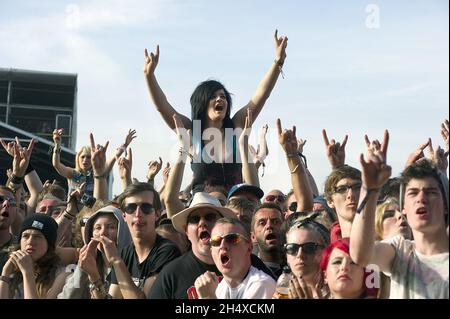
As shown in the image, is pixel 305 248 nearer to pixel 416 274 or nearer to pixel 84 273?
pixel 416 274

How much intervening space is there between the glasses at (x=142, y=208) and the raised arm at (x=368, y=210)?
93.8 inches

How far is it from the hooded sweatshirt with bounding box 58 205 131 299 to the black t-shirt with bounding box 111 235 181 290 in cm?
19

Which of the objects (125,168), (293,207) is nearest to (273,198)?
(293,207)

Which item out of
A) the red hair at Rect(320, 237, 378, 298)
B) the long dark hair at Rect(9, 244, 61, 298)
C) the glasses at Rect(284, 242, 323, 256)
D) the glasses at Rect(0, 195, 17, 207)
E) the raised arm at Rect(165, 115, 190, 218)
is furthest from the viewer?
the glasses at Rect(0, 195, 17, 207)

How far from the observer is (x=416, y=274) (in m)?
3.97

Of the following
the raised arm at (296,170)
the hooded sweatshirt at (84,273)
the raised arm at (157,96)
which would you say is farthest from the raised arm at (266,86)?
the hooded sweatshirt at (84,273)

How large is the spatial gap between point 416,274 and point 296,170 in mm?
2363

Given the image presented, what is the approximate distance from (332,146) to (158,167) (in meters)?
2.65

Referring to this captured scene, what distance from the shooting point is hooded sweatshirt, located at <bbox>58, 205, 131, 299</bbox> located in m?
5.41

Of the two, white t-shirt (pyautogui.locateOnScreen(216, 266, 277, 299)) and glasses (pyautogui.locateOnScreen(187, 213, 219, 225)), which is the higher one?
glasses (pyautogui.locateOnScreen(187, 213, 219, 225))

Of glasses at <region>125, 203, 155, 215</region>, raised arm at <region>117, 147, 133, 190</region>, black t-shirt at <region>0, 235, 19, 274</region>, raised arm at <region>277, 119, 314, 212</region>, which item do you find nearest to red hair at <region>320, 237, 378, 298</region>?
raised arm at <region>277, 119, 314, 212</region>

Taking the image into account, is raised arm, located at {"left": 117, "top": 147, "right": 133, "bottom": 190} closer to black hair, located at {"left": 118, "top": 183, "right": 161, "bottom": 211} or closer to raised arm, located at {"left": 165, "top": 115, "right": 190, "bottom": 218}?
raised arm, located at {"left": 165, "top": 115, "right": 190, "bottom": 218}

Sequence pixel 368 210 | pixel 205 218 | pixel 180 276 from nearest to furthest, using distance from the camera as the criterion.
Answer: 1. pixel 368 210
2. pixel 180 276
3. pixel 205 218
